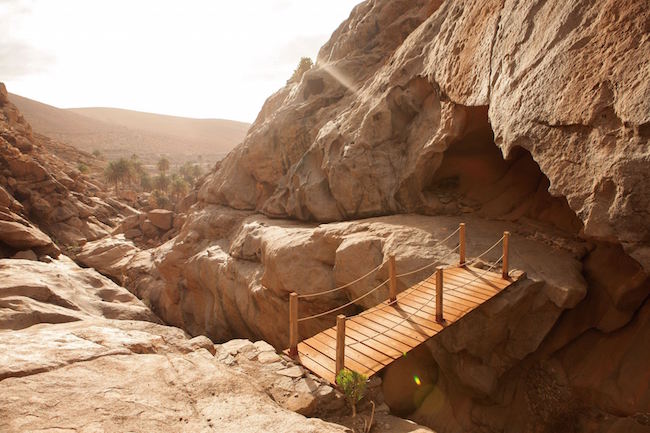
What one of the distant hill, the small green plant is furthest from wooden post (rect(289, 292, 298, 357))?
the distant hill

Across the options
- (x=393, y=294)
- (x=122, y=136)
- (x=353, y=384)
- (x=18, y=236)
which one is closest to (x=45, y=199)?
(x=18, y=236)

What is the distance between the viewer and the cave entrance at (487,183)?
10695 mm

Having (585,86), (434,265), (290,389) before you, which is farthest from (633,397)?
(290,389)

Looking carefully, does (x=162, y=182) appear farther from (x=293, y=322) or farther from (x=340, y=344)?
(x=340, y=344)

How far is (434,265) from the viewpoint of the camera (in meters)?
9.70

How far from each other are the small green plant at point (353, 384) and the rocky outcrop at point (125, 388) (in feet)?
2.54

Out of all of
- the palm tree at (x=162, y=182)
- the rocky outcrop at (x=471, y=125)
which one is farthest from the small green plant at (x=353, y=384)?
the palm tree at (x=162, y=182)

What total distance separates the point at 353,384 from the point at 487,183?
9.17 meters

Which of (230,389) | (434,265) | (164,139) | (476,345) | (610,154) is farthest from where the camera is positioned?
(164,139)

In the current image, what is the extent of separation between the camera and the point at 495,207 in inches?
458

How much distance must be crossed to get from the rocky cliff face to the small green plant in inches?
145

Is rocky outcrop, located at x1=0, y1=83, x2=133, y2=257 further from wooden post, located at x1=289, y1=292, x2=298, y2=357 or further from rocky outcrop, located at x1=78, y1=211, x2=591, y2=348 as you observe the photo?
wooden post, located at x1=289, y1=292, x2=298, y2=357

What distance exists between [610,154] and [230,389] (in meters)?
7.39

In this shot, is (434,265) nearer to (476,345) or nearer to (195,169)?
(476,345)
